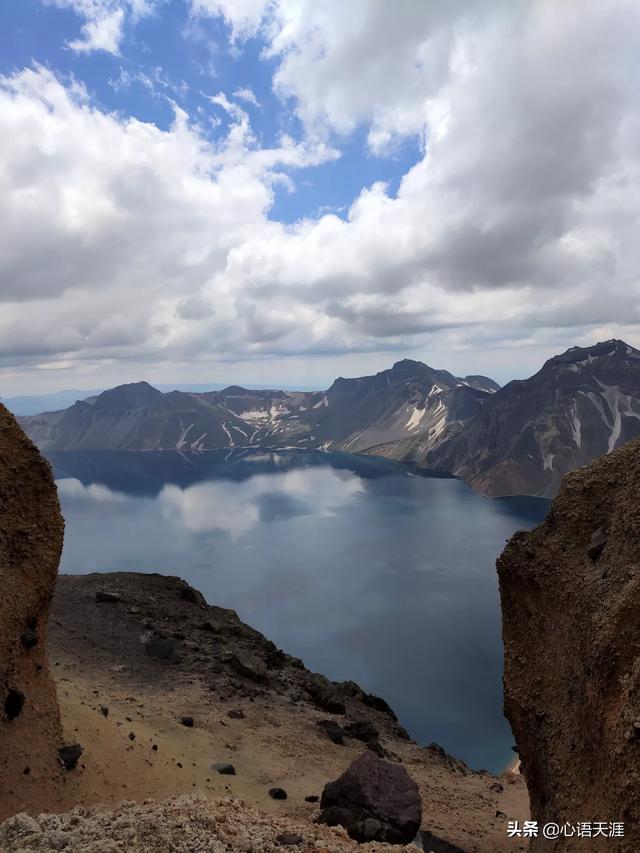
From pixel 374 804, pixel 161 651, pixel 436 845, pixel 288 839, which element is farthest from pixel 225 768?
pixel 161 651

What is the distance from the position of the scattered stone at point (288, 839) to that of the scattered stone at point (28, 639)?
898cm

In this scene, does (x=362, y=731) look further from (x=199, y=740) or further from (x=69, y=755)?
(x=69, y=755)

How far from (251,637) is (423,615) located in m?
64.6

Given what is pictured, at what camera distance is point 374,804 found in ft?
47.8

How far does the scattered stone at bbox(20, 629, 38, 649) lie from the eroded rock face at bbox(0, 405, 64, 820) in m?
0.03

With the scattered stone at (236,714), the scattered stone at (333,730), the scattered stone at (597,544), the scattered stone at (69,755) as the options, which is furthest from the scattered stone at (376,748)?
the scattered stone at (597,544)

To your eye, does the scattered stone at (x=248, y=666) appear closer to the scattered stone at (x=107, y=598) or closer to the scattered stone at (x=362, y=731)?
the scattered stone at (x=362, y=731)

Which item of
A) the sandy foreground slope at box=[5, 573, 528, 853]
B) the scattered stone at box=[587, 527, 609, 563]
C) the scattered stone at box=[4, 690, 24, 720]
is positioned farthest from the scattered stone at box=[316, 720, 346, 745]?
the scattered stone at box=[587, 527, 609, 563]

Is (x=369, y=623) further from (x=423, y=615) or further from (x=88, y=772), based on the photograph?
(x=88, y=772)

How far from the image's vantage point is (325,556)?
131500 millimetres

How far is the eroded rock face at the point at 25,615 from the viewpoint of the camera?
13711 mm

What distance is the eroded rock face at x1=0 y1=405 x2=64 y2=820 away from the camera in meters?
13.7

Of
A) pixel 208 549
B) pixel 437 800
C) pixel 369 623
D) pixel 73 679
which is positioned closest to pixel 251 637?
pixel 73 679

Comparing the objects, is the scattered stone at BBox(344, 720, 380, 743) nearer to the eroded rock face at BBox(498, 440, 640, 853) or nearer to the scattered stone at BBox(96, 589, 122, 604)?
the eroded rock face at BBox(498, 440, 640, 853)
